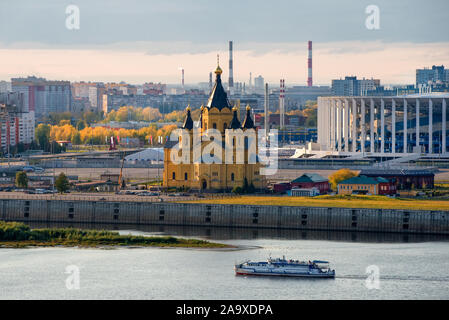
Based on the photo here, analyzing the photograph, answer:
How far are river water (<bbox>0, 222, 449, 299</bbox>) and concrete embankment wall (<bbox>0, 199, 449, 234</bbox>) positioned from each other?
64.1 inches

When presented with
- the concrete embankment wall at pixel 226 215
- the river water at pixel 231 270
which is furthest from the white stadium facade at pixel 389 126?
the river water at pixel 231 270

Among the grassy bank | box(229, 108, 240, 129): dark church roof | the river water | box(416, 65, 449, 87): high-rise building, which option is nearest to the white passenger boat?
the river water

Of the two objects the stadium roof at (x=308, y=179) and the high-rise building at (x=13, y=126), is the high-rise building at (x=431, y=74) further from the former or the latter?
the stadium roof at (x=308, y=179)

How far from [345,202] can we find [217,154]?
10.4 meters

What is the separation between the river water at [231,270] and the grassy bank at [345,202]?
4663 mm

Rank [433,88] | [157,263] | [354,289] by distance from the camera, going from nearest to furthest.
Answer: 1. [354,289]
2. [157,263]
3. [433,88]

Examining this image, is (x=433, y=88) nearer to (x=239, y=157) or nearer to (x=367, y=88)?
(x=367, y=88)

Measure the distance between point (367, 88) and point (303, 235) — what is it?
13757 centimetres

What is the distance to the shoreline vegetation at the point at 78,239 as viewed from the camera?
53562mm

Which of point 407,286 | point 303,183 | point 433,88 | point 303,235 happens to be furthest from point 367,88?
point 407,286

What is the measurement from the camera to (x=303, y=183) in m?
71.1

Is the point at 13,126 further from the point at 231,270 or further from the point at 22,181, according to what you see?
the point at 231,270

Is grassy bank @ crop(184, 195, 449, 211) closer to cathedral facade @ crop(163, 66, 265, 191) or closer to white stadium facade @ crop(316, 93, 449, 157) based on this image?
cathedral facade @ crop(163, 66, 265, 191)

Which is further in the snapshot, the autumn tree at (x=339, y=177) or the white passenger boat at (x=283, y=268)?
the autumn tree at (x=339, y=177)
